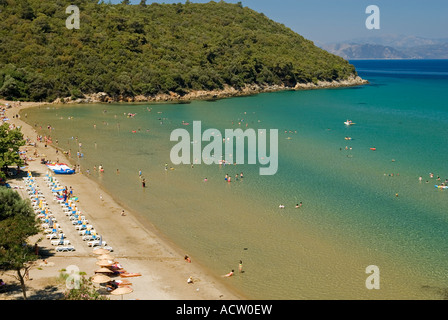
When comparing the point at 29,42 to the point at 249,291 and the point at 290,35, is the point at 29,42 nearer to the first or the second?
the point at 249,291

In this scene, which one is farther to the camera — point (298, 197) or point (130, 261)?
point (298, 197)

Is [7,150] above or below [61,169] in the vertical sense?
above

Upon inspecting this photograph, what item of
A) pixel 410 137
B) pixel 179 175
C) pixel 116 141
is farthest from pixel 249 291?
pixel 410 137

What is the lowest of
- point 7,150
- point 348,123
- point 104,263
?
point 104,263

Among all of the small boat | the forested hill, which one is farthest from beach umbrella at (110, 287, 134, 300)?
the forested hill

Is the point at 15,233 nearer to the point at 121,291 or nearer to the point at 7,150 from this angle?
the point at 121,291

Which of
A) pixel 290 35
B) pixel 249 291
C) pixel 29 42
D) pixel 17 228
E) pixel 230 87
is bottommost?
pixel 249 291

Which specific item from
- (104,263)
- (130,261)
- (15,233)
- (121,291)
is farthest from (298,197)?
(15,233)
